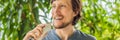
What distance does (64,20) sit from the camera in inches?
34.9

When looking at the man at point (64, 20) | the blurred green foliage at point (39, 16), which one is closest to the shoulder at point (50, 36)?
the man at point (64, 20)

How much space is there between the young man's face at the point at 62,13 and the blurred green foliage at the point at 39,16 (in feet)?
1.08

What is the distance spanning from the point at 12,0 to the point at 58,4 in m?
0.58

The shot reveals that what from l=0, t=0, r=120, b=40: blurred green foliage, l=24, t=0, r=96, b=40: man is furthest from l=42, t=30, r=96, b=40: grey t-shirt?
l=0, t=0, r=120, b=40: blurred green foliage

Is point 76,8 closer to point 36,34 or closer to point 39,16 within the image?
point 36,34

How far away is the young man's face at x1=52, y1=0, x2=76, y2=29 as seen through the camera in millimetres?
883

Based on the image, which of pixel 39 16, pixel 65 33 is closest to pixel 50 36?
pixel 65 33

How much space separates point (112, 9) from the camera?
1843 millimetres

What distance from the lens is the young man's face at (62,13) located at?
34.8 inches

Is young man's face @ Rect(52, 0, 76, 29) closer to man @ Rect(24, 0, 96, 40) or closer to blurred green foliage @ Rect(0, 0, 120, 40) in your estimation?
man @ Rect(24, 0, 96, 40)

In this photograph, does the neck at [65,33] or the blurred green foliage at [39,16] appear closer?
the neck at [65,33]

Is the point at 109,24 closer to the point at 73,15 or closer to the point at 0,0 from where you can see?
the point at 0,0

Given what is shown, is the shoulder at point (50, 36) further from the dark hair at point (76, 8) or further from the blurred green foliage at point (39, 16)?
the blurred green foliage at point (39, 16)

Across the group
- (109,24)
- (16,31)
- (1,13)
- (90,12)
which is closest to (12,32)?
(16,31)
